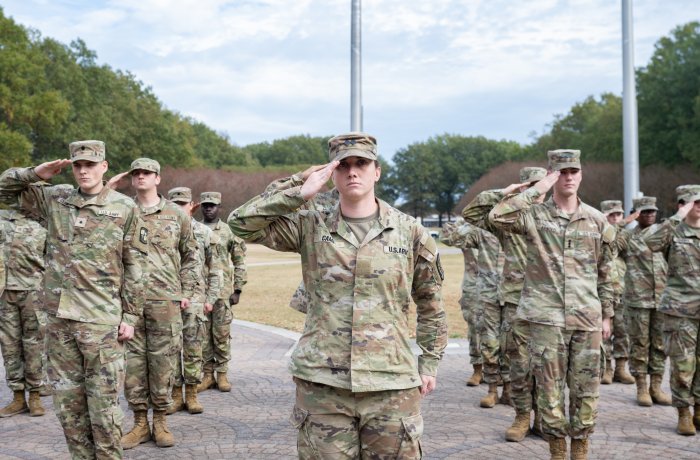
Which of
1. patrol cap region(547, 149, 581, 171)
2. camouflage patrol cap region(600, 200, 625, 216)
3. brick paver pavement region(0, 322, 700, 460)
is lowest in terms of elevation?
brick paver pavement region(0, 322, 700, 460)

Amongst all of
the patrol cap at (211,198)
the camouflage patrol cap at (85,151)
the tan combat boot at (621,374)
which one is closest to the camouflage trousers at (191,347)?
the patrol cap at (211,198)

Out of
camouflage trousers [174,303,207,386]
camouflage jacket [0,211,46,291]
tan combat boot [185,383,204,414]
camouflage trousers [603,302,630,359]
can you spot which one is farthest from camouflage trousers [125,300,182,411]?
camouflage trousers [603,302,630,359]

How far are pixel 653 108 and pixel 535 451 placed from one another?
44.8 m

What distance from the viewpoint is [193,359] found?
816 cm

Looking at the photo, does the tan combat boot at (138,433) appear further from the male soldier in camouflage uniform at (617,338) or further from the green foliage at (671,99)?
the green foliage at (671,99)

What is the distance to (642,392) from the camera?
834 centimetres

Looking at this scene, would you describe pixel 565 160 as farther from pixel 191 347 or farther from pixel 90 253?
pixel 191 347

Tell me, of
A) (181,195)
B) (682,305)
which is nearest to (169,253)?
(181,195)

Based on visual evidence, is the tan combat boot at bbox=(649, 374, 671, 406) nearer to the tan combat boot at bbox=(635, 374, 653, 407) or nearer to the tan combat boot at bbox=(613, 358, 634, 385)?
the tan combat boot at bbox=(635, 374, 653, 407)

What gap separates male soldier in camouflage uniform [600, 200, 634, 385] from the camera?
9.57 m

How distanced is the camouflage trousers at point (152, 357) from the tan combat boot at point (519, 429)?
3.26 meters

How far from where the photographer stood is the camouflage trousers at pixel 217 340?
9109 millimetres

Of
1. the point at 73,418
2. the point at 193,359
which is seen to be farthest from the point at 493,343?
the point at 73,418

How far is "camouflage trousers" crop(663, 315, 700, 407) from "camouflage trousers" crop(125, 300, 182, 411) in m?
4.98
